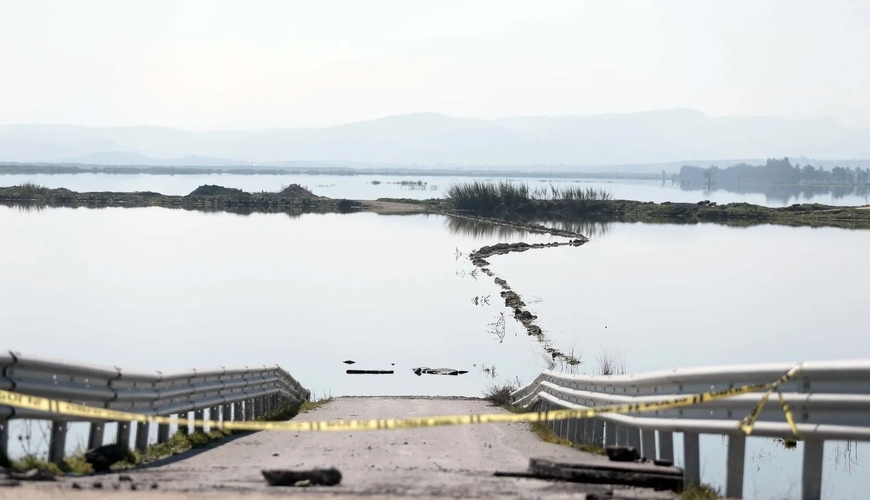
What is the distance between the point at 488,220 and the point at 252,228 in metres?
21.4

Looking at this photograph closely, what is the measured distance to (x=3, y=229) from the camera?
72.4 metres

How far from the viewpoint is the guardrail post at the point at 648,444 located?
31.1 feet

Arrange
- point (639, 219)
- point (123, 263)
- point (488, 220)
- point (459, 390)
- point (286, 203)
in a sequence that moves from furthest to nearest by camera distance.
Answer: point (286, 203), point (639, 219), point (488, 220), point (123, 263), point (459, 390)

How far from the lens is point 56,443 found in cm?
896

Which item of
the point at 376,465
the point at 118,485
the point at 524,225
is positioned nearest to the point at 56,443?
the point at 118,485

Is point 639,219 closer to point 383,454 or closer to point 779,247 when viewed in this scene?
point 779,247

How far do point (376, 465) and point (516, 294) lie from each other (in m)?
35.0

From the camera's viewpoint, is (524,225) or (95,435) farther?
(524,225)

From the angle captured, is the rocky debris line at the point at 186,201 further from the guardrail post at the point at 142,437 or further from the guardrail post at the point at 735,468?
the guardrail post at the point at 735,468

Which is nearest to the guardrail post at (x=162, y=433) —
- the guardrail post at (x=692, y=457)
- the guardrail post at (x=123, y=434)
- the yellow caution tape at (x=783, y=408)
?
the guardrail post at (x=123, y=434)

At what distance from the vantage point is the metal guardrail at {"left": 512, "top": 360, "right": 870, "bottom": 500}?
7.37 m

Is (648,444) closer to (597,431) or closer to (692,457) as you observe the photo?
(692,457)

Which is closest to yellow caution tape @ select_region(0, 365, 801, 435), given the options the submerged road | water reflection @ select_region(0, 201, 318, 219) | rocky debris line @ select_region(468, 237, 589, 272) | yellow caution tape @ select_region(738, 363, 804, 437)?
yellow caution tape @ select_region(738, 363, 804, 437)

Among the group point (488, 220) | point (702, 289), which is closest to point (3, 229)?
point (488, 220)
